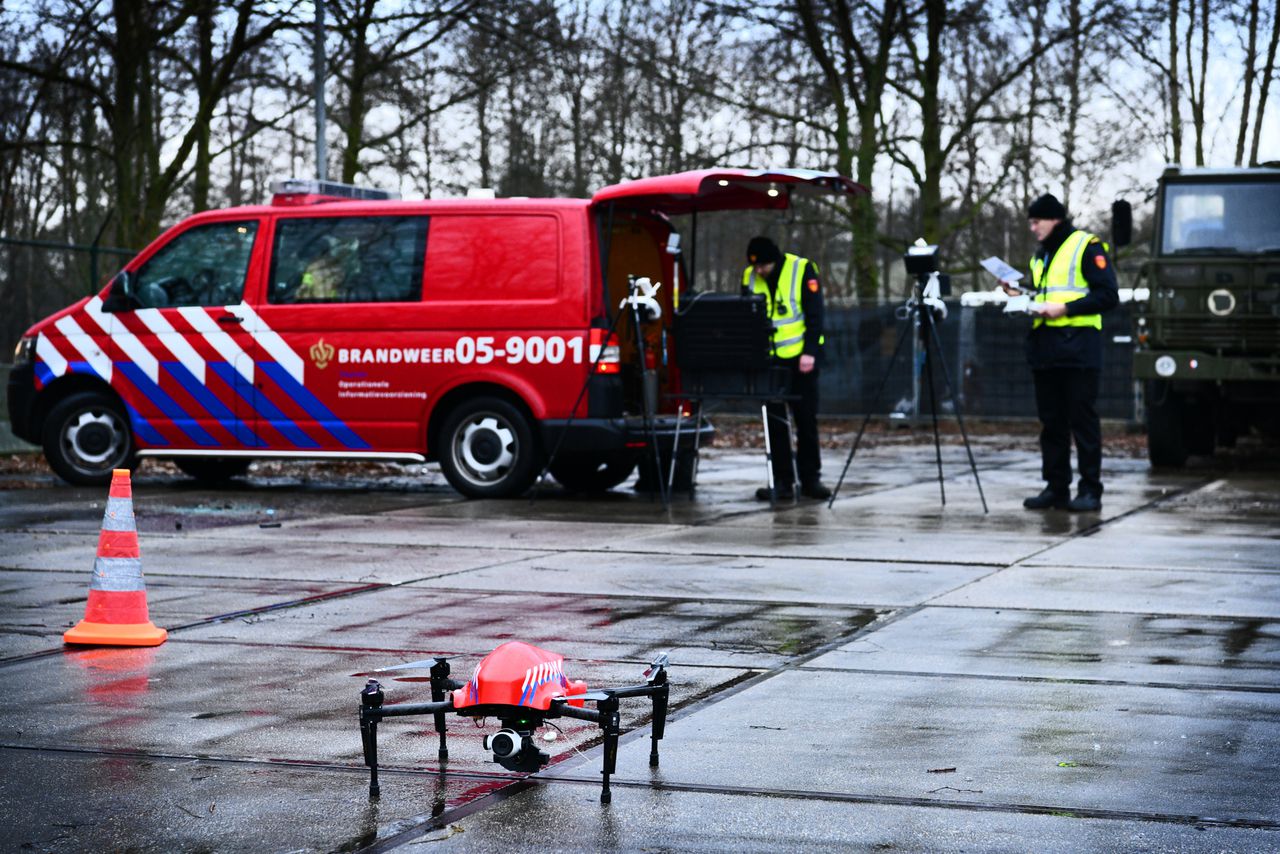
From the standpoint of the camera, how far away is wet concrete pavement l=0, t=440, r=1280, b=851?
4.03 meters

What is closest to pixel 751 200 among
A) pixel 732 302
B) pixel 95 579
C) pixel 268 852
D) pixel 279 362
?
pixel 732 302

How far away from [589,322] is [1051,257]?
120 inches

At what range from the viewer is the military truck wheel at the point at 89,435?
13.6m

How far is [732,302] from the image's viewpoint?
12219 mm

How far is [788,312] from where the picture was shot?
12.6 m

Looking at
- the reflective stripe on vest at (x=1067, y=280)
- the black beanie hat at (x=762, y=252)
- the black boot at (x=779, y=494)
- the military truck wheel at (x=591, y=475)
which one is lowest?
the black boot at (x=779, y=494)

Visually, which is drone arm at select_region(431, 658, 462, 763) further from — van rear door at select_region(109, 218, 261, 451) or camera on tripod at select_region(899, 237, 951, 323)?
van rear door at select_region(109, 218, 261, 451)

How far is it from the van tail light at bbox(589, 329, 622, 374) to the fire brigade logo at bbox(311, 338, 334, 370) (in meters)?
2.00

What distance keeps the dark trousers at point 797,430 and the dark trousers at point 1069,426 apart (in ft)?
5.11

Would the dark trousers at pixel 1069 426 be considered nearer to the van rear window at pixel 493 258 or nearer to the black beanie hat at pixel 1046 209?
the black beanie hat at pixel 1046 209

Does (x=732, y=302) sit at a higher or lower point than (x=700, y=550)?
higher

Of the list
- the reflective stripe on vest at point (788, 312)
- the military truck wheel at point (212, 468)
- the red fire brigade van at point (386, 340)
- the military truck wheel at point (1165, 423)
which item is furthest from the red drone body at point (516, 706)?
the military truck wheel at point (1165, 423)

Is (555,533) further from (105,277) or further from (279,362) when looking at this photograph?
(105,277)

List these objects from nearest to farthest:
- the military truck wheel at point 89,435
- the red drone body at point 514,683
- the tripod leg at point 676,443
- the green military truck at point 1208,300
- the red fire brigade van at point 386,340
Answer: the red drone body at point 514,683
the tripod leg at point 676,443
the red fire brigade van at point 386,340
the military truck wheel at point 89,435
the green military truck at point 1208,300
